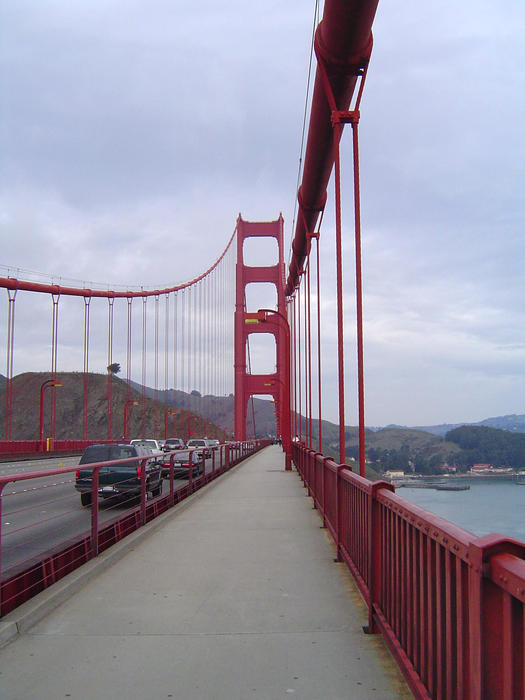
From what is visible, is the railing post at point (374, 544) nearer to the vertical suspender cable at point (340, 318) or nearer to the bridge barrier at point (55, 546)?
the bridge barrier at point (55, 546)

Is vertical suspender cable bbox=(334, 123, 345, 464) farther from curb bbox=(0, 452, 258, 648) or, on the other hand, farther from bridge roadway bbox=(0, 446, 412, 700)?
curb bbox=(0, 452, 258, 648)

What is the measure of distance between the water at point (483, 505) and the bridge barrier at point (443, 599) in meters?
2.96

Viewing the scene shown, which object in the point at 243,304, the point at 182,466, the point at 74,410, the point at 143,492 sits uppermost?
the point at 243,304

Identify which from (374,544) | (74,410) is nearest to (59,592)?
(374,544)

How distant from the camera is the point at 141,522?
9180mm

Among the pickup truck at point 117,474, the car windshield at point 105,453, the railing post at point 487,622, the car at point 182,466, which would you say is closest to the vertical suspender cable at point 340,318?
the pickup truck at point 117,474

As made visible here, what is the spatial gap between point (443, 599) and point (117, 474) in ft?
33.9

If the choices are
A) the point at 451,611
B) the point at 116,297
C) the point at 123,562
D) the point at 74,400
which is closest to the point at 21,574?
the point at 123,562

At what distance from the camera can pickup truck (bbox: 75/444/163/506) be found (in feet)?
38.7

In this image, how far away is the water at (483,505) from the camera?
7.64 metres

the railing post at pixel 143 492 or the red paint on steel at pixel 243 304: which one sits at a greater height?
the red paint on steel at pixel 243 304

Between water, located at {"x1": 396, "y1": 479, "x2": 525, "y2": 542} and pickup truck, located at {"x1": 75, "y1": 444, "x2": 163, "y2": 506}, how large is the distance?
4640 mm

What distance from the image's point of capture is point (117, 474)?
12406 mm

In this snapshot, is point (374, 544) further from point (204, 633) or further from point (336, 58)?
point (336, 58)
